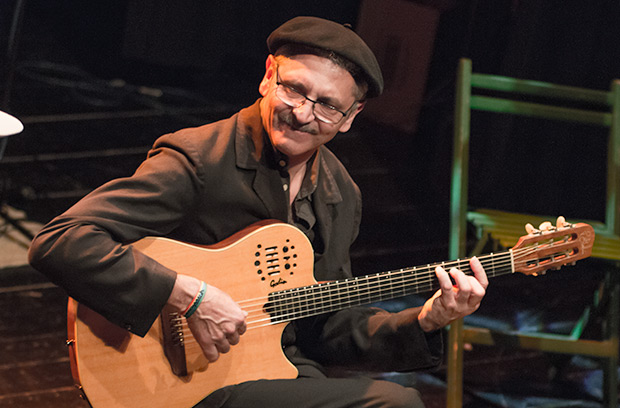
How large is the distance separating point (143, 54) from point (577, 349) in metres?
2.98

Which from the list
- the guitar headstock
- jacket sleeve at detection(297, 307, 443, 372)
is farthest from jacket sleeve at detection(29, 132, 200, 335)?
the guitar headstock

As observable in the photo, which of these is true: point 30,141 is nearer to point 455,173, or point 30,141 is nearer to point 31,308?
point 31,308

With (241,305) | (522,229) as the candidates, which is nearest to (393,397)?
(241,305)

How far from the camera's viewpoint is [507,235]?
9.52 ft

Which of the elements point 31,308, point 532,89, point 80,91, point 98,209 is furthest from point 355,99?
point 80,91

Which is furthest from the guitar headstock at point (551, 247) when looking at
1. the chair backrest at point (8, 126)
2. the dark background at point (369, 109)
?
the dark background at point (369, 109)

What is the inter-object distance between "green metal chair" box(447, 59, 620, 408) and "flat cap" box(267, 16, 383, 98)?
969mm

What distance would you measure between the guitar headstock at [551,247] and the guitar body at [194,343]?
0.63 metres

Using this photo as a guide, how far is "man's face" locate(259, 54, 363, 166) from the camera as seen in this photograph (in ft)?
6.90

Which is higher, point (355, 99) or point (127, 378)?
point (355, 99)

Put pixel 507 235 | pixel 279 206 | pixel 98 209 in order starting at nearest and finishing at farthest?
1. pixel 98 209
2. pixel 279 206
3. pixel 507 235

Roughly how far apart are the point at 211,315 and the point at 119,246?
29 centimetres

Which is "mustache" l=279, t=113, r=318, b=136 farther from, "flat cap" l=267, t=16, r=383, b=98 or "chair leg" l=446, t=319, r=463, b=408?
"chair leg" l=446, t=319, r=463, b=408

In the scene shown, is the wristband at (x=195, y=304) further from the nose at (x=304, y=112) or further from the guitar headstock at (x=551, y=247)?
the guitar headstock at (x=551, y=247)
